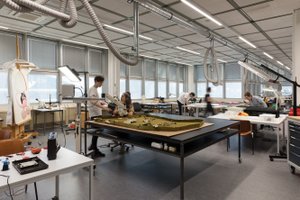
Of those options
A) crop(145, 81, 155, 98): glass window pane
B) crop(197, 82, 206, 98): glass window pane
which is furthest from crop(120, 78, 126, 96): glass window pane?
crop(197, 82, 206, 98): glass window pane

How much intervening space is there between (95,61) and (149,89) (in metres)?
3.52

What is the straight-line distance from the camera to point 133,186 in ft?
8.70

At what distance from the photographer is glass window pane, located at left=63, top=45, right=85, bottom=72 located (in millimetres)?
7344

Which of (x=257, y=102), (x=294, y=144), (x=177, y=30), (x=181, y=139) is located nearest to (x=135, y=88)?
(x=177, y=30)

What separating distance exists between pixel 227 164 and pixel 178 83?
946 centimetres

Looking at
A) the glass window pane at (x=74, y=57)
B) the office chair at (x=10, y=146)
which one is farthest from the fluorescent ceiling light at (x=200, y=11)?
the glass window pane at (x=74, y=57)

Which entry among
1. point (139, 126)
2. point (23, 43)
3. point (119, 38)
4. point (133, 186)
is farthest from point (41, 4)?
point (23, 43)

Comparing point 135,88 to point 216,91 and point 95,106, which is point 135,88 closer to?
point 216,91

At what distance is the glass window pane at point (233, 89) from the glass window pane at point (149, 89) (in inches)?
178

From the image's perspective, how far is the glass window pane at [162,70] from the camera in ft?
37.3

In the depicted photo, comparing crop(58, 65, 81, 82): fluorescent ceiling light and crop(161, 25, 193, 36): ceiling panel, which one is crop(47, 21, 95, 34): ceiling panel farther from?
crop(58, 65, 81, 82): fluorescent ceiling light

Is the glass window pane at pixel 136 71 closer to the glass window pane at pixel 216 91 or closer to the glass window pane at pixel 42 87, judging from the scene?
the glass window pane at pixel 42 87

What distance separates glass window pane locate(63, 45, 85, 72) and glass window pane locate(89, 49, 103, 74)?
0.35m

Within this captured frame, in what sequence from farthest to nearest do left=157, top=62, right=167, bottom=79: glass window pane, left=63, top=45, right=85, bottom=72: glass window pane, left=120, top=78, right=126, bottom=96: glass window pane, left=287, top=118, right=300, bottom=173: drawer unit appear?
1. left=157, top=62, right=167, bottom=79: glass window pane
2. left=120, top=78, right=126, bottom=96: glass window pane
3. left=63, top=45, right=85, bottom=72: glass window pane
4. left=287, top=118, right=300, bottom=173: drawer unit
